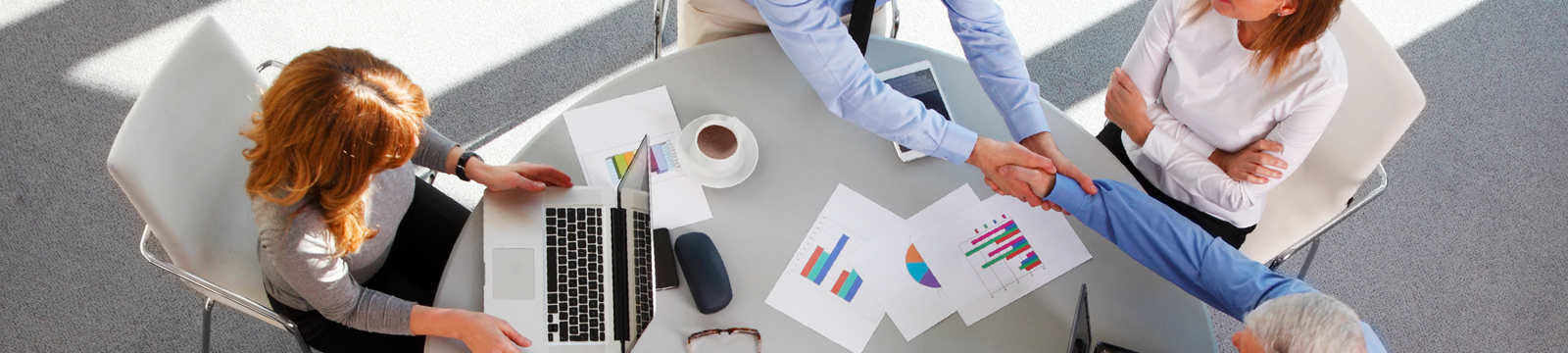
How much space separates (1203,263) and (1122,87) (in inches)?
17.4

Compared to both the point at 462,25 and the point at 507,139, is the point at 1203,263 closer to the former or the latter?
the point at 507,139

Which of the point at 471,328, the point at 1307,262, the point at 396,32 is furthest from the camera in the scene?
the point at 396,32

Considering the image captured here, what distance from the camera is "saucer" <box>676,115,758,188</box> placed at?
151 centimetres

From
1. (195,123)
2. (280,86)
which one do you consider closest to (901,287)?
(280,86)

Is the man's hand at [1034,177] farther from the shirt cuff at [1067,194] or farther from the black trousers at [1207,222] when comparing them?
the black trousers at [1207,222]

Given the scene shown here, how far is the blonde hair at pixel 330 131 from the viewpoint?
1.20 metres

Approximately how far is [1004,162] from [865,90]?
288mm

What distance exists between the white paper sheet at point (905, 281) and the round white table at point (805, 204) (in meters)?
0.02

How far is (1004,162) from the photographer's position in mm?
1528

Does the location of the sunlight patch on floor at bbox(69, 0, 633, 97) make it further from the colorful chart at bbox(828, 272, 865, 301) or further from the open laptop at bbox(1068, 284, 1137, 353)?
the open laptop at bbox(1068, 284, 1137, 353)

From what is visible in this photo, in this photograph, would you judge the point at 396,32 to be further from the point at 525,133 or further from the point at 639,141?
the point at 639,141

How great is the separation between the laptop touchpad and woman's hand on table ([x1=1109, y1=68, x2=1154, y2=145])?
3.97 feet

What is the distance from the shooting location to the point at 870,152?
160 centimetres

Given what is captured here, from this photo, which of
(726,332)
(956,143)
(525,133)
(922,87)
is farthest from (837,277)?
(525,133)
